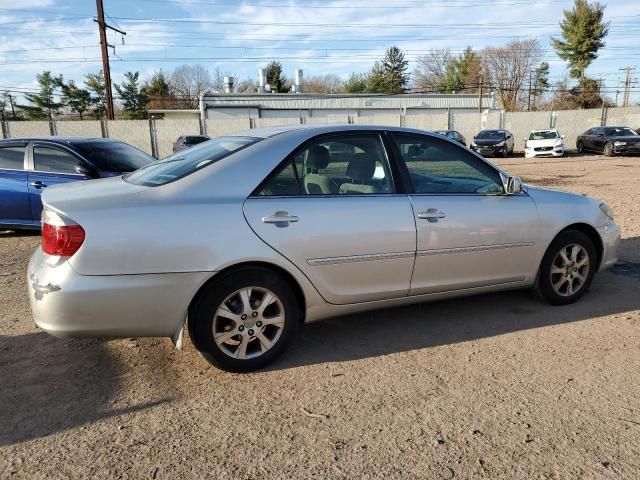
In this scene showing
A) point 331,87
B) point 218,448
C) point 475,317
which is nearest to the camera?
point 218,448

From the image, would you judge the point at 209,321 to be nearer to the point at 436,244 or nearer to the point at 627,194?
the point at 436,244

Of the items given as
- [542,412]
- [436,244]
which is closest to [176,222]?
[436,244]

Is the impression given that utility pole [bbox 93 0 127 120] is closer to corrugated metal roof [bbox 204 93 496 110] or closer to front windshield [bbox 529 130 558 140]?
corrugated metal roof [bbox 204 93 496 110]

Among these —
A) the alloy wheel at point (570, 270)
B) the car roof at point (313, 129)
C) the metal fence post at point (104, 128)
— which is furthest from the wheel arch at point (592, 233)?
the metal fence post at point (104, 128)

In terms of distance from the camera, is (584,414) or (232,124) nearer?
(584,414)

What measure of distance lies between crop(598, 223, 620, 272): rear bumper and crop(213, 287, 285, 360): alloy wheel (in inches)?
122

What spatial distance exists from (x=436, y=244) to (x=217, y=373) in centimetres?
179

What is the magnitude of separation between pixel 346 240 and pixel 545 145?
Answer: 25.9 m

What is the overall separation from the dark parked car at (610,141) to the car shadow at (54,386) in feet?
89.4

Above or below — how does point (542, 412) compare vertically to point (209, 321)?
below

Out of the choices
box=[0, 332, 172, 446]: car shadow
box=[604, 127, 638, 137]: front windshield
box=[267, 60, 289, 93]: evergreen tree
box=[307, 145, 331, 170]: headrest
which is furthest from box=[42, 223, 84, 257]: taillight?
box=[267, 60, 289, 93]: evergreen tree

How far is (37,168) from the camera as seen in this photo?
7.11m

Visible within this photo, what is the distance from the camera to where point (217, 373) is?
3.30 meters

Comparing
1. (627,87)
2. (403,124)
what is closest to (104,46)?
(403,124)
